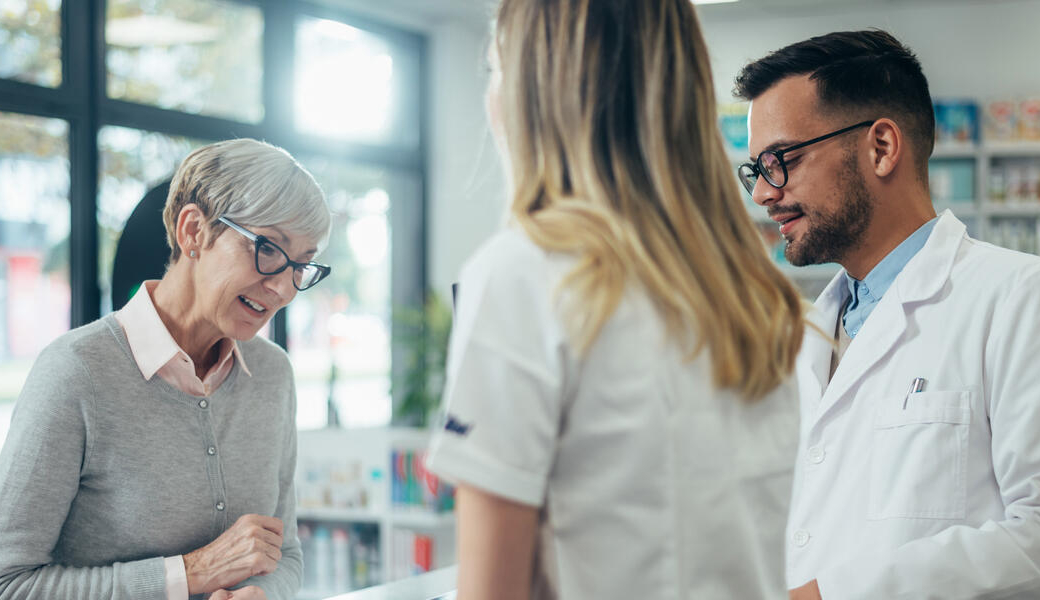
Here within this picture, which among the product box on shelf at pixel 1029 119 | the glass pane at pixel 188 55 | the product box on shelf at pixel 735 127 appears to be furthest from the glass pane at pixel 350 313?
the product box on shelf at pixel 1029 119

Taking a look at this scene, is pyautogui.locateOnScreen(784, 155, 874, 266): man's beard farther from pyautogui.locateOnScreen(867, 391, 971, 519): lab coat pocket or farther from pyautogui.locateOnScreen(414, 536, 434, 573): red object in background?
pyautogui.locateOnScreen(414, 536, 434, 573): red object in background

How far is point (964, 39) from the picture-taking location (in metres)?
5.69

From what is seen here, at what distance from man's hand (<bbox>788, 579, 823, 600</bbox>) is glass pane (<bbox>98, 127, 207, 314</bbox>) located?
3.62 m

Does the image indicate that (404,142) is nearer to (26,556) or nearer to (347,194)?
(347,194)

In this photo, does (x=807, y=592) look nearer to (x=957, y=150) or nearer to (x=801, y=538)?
(x=801, y=538)

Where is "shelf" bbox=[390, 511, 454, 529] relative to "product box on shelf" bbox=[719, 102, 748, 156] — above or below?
below

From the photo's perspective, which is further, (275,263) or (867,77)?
(867,77)

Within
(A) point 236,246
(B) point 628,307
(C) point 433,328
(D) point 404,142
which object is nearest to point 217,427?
(A) point 236,246

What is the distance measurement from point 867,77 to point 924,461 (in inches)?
27.4

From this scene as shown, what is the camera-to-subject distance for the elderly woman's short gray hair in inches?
57.1

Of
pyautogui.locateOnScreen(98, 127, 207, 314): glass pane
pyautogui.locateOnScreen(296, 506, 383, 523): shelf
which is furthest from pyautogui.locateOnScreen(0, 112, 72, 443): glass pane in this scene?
pyautogui.locateOnScreen(296, 506, 383, 523): shelf

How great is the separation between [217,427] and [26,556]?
34 centimetres

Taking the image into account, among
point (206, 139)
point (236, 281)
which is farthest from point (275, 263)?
point (206, 139)

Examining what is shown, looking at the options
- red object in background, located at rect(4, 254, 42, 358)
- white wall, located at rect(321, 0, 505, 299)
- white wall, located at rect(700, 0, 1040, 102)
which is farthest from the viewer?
white wall, located at rect(321, 0, 505, 299)
